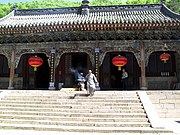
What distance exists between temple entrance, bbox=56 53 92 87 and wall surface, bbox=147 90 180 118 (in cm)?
499

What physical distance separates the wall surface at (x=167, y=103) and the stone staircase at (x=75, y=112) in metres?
0.83

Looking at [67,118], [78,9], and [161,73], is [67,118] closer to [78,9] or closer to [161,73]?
[161,73]

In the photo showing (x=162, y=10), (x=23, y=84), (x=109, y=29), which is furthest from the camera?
(x=162, y=10)

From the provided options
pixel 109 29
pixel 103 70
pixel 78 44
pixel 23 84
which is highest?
pixel 109 29

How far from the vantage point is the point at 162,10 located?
13562 millimetres

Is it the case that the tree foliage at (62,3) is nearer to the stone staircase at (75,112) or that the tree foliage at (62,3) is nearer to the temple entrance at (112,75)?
the temple entrance at (112,75)

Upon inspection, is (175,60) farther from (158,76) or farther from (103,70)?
(103,70)

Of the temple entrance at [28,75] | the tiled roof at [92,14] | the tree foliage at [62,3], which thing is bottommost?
the temple entrance at [28,75]

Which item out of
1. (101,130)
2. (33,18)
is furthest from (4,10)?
(101,130)

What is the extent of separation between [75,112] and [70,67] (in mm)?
5582

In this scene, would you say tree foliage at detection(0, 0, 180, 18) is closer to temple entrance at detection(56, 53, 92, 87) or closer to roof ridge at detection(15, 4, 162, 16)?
roof ridge at detection(15, 4, 162, 16)

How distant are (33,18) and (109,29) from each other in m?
6.90

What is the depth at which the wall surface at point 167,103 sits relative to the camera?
8.09 m

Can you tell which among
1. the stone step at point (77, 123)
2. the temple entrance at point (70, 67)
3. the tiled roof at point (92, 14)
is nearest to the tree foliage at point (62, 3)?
the tiled roof at point (92, 14)
